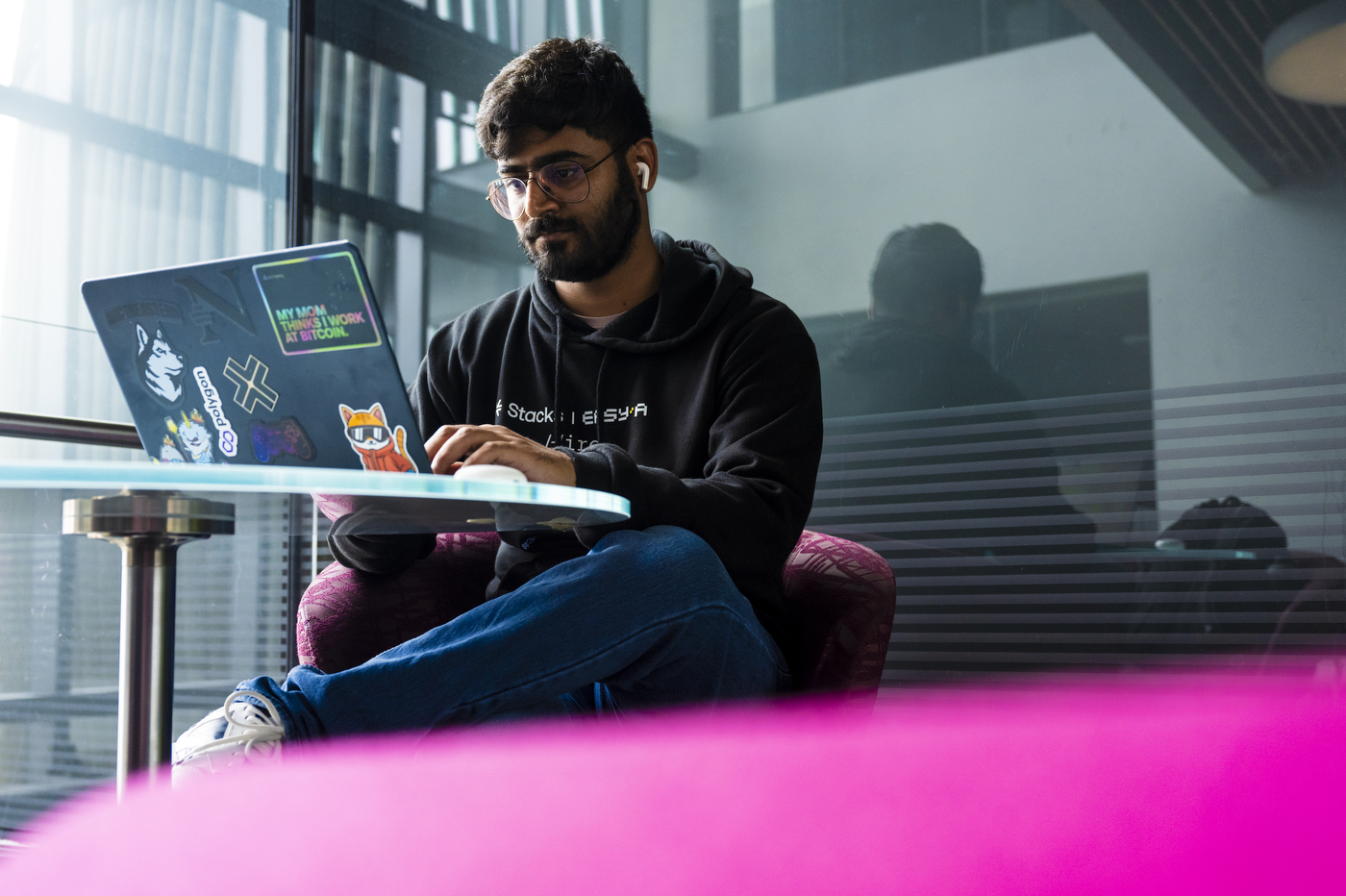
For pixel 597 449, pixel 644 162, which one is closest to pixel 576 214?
pixel 644 162

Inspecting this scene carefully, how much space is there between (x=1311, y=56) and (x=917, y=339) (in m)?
0.85

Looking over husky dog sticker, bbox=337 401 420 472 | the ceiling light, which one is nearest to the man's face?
husky dog sticker, bbox=337 401 420 472

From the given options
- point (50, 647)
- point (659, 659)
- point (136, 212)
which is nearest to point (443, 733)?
point (659, 659)

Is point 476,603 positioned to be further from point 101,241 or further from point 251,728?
point 101,241

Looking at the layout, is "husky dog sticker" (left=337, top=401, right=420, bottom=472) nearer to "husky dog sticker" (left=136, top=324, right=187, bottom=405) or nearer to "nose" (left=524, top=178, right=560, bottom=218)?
"husky dog sticker" (left=136, top=324, right=187, bottom=405)

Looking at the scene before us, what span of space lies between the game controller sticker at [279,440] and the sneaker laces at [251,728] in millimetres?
271

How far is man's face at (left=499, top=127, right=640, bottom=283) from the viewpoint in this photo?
1.65m

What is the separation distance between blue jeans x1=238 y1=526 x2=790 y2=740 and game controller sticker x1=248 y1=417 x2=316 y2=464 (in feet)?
0.93

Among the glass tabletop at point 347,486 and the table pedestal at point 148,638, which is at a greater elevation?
the glass tabletop at point 347,486

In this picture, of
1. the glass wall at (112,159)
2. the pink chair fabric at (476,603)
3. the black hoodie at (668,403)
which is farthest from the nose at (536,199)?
the glass wall at (112,159)

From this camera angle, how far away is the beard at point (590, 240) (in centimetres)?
169

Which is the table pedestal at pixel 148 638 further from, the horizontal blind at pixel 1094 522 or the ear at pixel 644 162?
the horizontal blind at pixel 1094 522

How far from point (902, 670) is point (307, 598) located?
118 centimetres

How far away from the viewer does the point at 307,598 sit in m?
1.51
